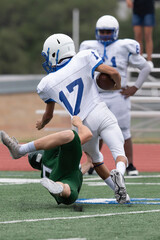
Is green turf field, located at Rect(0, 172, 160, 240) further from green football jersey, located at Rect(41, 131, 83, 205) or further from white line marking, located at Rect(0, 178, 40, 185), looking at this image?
white line marking, located at Rect(0, 178, 40, 185)

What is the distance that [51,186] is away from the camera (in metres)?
6.00

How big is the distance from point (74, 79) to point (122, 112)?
2.66 meters

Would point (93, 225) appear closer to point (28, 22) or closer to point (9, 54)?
point (9, 54)

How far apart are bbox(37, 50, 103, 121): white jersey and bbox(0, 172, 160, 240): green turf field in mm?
861

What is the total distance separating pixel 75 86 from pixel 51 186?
118 cm

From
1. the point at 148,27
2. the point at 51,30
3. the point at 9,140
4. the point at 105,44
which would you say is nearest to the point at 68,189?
the point at 9,140

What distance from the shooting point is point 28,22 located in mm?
49812

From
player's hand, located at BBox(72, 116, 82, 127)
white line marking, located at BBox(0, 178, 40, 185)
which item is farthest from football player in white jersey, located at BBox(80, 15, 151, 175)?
player's hand, located at BBox(72, 116, 82, 127)

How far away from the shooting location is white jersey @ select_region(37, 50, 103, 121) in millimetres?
6820

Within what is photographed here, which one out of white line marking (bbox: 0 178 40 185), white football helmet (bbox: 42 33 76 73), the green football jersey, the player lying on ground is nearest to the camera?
the player lying on ground

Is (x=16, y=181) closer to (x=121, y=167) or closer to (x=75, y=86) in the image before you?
(x=75, y=86)

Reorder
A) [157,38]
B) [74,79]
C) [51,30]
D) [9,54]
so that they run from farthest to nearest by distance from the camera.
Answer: [51,30]
[9,54]
[157,38]
[74,79]

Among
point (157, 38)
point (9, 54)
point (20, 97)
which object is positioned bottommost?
point (9, 54)

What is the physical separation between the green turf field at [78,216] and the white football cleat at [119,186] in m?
0.08
